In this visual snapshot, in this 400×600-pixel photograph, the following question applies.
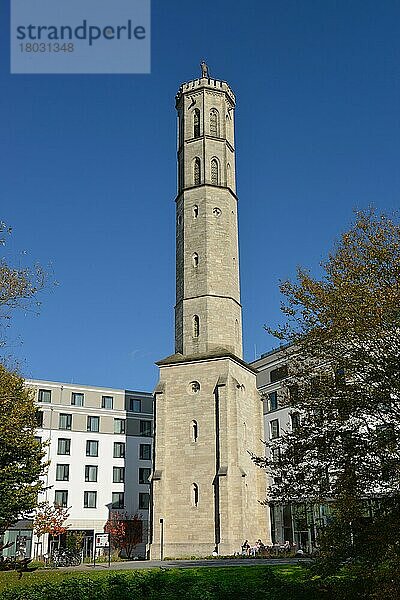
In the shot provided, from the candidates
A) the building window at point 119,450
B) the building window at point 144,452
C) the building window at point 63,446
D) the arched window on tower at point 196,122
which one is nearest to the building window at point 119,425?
the building window at point 119,450

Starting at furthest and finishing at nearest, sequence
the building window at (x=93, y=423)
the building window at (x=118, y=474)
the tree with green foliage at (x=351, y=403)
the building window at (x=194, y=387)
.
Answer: the building window at (x=93, y=423)
the building window at (x=118, y=474)
the building window at (x=194, y=387)
the tree with green foliage at (x=351, y=403)

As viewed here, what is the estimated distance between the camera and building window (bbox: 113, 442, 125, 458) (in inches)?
2513

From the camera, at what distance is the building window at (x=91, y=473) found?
2419 inches

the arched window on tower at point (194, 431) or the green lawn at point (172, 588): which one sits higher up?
the arched window on tower at point (194, 431)

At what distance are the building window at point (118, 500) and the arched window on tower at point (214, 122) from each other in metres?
35.1

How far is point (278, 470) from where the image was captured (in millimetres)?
19203

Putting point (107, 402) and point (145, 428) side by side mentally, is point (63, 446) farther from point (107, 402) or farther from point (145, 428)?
point (145, 428)

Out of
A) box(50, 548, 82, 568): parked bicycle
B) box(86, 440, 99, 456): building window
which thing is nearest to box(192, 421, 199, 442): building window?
box(50, 548, 82, 568): parked bicycle

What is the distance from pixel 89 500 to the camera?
60625 mm

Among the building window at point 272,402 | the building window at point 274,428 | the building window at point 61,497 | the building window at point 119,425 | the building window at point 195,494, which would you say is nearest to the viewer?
the building window at point 195,494

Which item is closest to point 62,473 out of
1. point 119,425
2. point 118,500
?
point 118,500

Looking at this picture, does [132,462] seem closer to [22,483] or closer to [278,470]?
[22,483]

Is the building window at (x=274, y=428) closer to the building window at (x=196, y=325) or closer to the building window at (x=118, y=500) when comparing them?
the building window at (x=118, y=500)

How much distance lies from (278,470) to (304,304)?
195 inches
